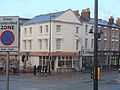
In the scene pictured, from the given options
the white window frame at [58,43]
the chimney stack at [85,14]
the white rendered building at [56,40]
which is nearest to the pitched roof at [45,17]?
the white rendered building at [56,40]

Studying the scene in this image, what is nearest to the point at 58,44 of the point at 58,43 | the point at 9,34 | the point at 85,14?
the point at 58,43

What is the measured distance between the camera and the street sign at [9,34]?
8516mm

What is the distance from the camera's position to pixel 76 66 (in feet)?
186

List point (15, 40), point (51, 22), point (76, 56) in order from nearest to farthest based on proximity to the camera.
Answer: point (15, 40)
point (51, 22)
point (76, 56)

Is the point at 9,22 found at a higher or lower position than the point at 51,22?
lower

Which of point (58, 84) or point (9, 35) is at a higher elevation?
point (9, 35)

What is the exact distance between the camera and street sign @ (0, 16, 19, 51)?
27.9 feet

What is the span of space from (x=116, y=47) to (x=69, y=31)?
54.8 feet

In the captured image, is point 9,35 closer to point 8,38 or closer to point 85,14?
point 8,38

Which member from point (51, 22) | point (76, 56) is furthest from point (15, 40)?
point (76, 56)

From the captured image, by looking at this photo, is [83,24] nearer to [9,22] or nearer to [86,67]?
[86,67]

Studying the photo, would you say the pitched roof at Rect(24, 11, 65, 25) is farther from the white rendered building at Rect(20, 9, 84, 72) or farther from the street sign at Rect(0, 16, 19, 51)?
the street sign at Rect(0, 16, 19, 51)

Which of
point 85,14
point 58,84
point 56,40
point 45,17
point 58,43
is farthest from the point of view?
point 85,14

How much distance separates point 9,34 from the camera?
8531 mm
